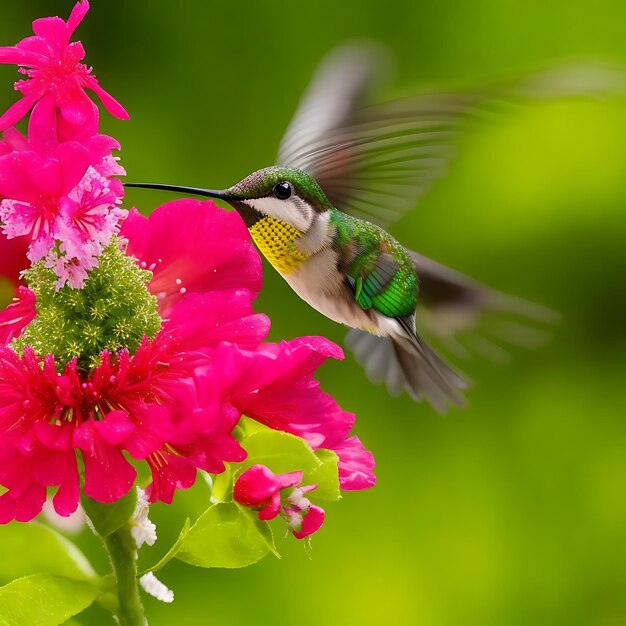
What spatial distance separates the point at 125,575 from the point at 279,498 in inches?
4.8

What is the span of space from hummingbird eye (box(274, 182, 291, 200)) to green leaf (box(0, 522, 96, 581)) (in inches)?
11.8

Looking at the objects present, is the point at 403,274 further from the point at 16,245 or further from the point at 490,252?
the point at 490,252

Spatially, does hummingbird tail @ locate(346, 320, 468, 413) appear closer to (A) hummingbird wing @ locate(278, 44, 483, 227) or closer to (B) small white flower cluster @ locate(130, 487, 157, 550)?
(A) hummingbird wing @ locate(278, 44, 483, 227)

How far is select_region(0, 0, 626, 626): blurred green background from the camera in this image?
1571 mm

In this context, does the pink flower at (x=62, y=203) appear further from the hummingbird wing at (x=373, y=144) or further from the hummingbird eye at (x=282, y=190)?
the hummingbird wing at (x=373, y=144)

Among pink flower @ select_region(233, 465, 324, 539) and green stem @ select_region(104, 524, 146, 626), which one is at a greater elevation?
pink flower @ select_region(233, 465, 324, 539)

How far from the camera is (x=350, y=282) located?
0.78 meters

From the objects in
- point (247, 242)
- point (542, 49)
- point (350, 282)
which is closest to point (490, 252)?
point (542, 49)

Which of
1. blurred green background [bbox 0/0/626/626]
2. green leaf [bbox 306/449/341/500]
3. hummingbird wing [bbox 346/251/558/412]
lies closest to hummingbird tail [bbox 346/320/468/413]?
hummingbird wing [bbox 346/251/558/412]

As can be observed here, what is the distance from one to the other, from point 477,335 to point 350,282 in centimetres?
15

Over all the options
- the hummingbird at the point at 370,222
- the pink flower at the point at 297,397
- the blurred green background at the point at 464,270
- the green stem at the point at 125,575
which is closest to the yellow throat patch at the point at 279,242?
the hummingbird at the point at 370,222

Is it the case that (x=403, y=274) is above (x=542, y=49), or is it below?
below

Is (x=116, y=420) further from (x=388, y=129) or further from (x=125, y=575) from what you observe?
(x=388, y=129)

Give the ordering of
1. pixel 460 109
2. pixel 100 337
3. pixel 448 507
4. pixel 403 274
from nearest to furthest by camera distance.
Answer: pixel 100 337 → pixel 460 109 → pixel 403 274 → pixel 448 507
